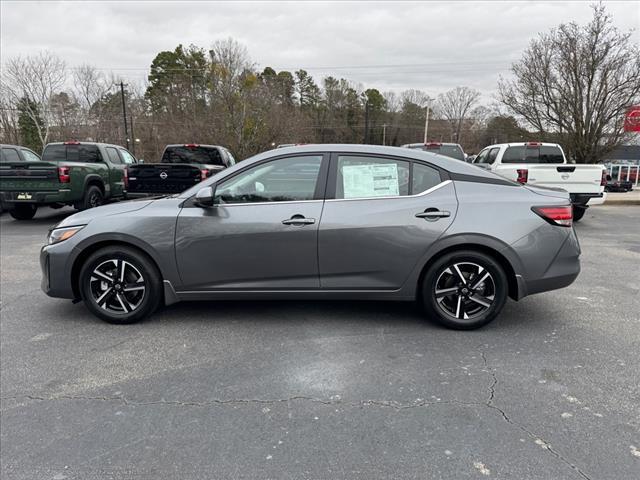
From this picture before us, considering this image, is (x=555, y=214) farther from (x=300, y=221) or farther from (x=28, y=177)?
(x=28, y=177)

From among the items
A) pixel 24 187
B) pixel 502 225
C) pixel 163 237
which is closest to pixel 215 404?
pixel 163 237

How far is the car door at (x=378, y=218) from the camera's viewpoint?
12.6 feet

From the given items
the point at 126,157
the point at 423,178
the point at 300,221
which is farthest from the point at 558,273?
the point at 126,157

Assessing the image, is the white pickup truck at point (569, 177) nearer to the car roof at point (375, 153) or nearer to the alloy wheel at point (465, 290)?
the car roof at point (375, 153)

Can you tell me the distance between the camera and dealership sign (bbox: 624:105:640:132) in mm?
16906

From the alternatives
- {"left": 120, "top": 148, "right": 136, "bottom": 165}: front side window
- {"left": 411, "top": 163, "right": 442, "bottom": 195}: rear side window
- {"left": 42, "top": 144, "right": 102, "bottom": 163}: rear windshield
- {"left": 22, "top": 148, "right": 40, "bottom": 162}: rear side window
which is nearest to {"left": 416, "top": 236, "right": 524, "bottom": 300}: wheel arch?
{"left": 411, "top": 163, "right": 442, "bottom": 195}: rear side window

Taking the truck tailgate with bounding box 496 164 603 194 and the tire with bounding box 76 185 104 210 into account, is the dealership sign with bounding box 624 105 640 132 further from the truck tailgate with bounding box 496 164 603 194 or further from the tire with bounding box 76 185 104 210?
the tire with bounding box 76 185 104 210

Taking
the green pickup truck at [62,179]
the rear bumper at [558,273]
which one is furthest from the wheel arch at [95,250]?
the green pickup truck at [62,179]

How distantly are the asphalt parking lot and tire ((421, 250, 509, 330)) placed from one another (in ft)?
0.50

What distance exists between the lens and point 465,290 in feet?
13.0

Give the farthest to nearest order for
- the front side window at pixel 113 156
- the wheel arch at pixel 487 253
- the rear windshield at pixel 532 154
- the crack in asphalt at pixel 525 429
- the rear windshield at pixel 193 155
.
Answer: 1. the front side window at pixel 113 156
2. the rear windshield at pixel 193 155
3. the rear windshield at pixel 532 154
4. the wheel arch at pixel 487 253
5. the crack in asphalt at pixel 525 429

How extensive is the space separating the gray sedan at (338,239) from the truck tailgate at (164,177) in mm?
5818

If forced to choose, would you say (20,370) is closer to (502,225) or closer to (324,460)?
(324,460)

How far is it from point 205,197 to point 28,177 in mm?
8012
